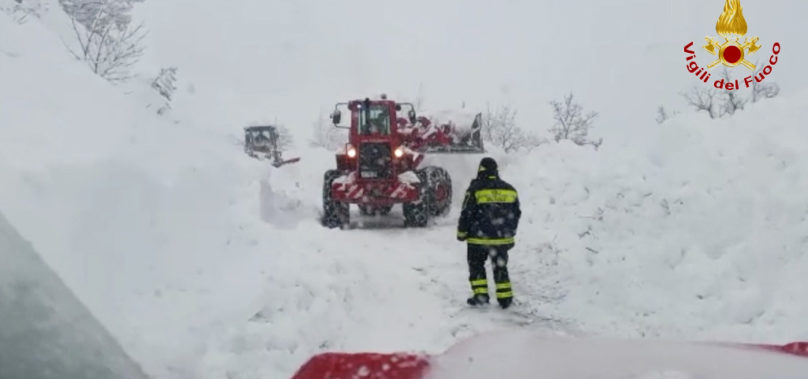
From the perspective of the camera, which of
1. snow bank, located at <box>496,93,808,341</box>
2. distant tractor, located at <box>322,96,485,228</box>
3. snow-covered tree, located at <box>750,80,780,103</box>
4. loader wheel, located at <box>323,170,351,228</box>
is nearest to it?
snow bank, located at <box>496,93,808,341</box>

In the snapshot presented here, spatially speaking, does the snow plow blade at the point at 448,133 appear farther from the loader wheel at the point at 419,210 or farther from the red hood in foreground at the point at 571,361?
the red hood in foreground at the point at 571,361

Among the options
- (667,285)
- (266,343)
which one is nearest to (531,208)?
(667,285)

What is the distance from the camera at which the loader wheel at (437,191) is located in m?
15.8

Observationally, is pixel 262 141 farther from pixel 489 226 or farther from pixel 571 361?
pixel 571 361

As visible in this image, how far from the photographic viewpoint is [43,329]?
14.2ft

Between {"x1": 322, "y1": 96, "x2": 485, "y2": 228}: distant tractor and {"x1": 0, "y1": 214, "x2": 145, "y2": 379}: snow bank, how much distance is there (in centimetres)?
992

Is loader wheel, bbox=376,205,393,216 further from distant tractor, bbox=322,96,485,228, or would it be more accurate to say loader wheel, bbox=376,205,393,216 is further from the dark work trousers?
the dark work trousers

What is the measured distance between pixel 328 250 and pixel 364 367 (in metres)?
7.92

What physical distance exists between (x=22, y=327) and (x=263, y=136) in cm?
3974

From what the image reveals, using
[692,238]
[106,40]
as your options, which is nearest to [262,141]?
[106,40]

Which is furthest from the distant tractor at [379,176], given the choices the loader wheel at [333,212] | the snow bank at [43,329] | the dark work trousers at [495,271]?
the snow bank at [43,329]

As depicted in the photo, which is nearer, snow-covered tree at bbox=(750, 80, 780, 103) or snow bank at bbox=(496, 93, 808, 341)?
snow bank at bbox=(496, 93, 808, 341)

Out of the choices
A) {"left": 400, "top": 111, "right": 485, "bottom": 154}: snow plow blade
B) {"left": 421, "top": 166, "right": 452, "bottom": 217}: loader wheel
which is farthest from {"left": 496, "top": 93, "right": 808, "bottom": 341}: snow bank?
{"left": 400, "top": 111, "right": 485, "bottom": 154}: snow plow blade

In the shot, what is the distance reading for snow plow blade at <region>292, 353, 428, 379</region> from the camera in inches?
111
